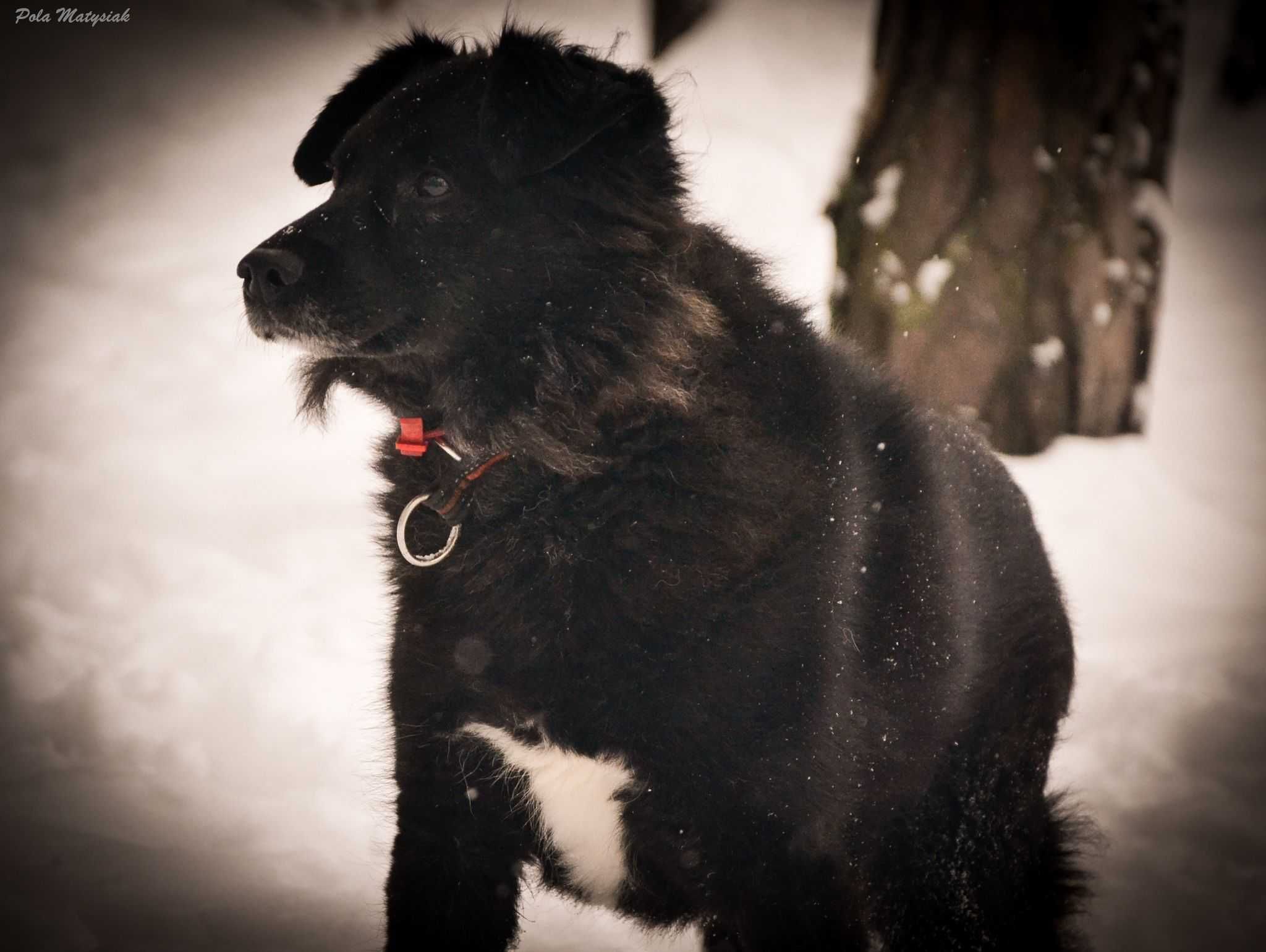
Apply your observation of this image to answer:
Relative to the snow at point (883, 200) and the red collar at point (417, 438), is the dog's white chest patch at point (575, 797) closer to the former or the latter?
the red collar at point (417, 438)

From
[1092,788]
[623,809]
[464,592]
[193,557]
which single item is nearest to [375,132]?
[464,592]

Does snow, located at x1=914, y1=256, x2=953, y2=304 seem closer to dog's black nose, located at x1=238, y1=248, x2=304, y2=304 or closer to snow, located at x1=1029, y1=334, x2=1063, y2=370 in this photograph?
snow, located at x1=1029, y1=334, x2=1063, y2=370

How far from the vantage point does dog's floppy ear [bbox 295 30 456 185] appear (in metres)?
2.81

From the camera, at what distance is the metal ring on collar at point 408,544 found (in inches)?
90.7

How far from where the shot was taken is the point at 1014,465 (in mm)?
4789

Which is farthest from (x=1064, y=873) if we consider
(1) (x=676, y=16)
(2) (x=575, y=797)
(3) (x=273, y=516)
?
(1) (x=676, y=16)

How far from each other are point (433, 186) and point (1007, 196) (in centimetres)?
332

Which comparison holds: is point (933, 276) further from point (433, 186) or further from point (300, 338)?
point (300, 338)

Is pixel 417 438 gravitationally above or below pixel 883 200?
below

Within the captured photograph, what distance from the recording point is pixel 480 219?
2.27 meters

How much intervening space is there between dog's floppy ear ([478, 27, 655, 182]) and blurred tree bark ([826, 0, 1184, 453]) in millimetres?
2617

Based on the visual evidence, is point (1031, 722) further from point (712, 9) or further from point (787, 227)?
point (712, 9)

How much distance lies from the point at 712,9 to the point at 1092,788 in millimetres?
5690

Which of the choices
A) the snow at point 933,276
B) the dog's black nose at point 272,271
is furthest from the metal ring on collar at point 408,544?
the snow at point 933,276
